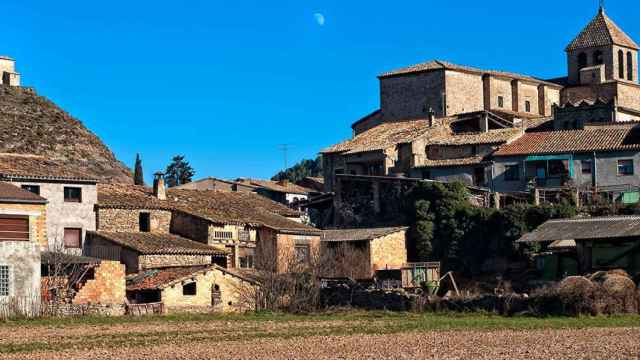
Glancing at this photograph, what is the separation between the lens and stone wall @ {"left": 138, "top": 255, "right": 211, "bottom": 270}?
63.6 m

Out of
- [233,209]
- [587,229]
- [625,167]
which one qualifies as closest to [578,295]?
[587,229]

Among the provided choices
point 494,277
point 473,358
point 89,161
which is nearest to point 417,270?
point 494,277

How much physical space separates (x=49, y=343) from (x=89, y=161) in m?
46.8

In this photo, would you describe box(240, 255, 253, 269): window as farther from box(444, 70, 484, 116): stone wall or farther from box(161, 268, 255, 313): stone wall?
box(444, 70, 484, 116): stone wall

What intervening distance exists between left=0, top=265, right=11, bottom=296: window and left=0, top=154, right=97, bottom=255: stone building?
7.29 m

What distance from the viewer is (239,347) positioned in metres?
40.0

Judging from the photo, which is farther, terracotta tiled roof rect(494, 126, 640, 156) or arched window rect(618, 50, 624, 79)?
arched window rect(618, 50, 624, 79)

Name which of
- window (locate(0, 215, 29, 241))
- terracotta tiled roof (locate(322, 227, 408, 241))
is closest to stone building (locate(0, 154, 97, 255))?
window (locate(0, 215, 29, 241))

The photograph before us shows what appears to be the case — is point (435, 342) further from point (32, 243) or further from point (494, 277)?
point (494, 277)

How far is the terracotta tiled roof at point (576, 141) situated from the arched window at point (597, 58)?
67.6 ft

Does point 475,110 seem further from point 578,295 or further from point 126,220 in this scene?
point 578,295

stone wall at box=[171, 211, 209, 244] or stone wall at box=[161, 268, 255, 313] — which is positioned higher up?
stone wall at box=[171, 211, 209, 244]

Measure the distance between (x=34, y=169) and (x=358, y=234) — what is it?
19197 mm

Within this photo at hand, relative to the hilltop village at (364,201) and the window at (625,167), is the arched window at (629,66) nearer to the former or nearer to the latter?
the hilltop village at (364,201)
